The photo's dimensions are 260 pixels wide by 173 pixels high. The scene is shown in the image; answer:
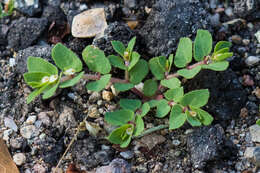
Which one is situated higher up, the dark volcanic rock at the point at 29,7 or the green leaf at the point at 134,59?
the dark volcanic rock at the point at 29,7

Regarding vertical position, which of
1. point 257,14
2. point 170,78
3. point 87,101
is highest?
point 257,14

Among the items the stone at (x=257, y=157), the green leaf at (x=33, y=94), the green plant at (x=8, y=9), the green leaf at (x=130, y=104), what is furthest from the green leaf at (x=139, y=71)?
the green plant at (x=8, y=9)

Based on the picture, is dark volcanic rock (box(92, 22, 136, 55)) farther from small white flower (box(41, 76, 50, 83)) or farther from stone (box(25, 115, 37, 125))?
stone (box(25, 115, 37, 125))

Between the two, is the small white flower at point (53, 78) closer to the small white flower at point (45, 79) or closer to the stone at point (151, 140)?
the small white flower at point (45, 79)

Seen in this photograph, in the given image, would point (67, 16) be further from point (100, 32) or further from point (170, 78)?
point (170, 78)

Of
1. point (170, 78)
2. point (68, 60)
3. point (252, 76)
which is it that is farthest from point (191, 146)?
point (68, 60)

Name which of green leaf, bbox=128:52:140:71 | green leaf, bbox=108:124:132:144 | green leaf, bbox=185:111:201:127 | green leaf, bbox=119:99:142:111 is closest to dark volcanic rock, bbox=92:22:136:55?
green leaf, bbox=128:52:140:71
